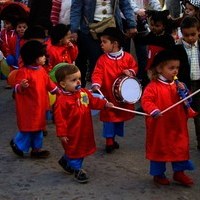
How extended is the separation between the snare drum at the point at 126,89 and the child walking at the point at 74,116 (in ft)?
2.52

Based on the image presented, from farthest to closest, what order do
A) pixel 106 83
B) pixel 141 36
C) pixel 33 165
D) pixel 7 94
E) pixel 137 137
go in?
pixel 7 94 < pixel 141 36 < pixel 137 137 < pixel 106 83 < pixel 33 165

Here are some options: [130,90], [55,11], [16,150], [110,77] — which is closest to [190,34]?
[130,90]

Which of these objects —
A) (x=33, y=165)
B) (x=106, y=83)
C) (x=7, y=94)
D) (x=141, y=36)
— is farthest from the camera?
(x=7, y=94)

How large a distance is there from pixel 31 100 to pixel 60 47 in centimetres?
137

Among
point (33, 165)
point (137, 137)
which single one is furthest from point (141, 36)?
point (33, 165)

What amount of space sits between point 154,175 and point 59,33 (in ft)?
8.16

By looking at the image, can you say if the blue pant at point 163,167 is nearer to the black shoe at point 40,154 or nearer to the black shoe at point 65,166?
the black shoe at point 65,166

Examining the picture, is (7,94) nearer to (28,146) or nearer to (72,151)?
(28,146)

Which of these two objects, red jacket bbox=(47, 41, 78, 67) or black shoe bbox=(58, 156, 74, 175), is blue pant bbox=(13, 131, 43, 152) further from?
red jacket bbox=(47, 41, 78, 67)

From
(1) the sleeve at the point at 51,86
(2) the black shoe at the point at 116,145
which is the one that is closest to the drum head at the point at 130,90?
(2) the black shoe at the point at 116,145

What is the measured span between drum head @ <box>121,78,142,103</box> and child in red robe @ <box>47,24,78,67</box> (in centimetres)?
124

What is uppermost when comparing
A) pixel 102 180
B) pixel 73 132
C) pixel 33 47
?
pixel 33 47

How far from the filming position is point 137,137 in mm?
6578

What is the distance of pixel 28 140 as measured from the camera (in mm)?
5836
